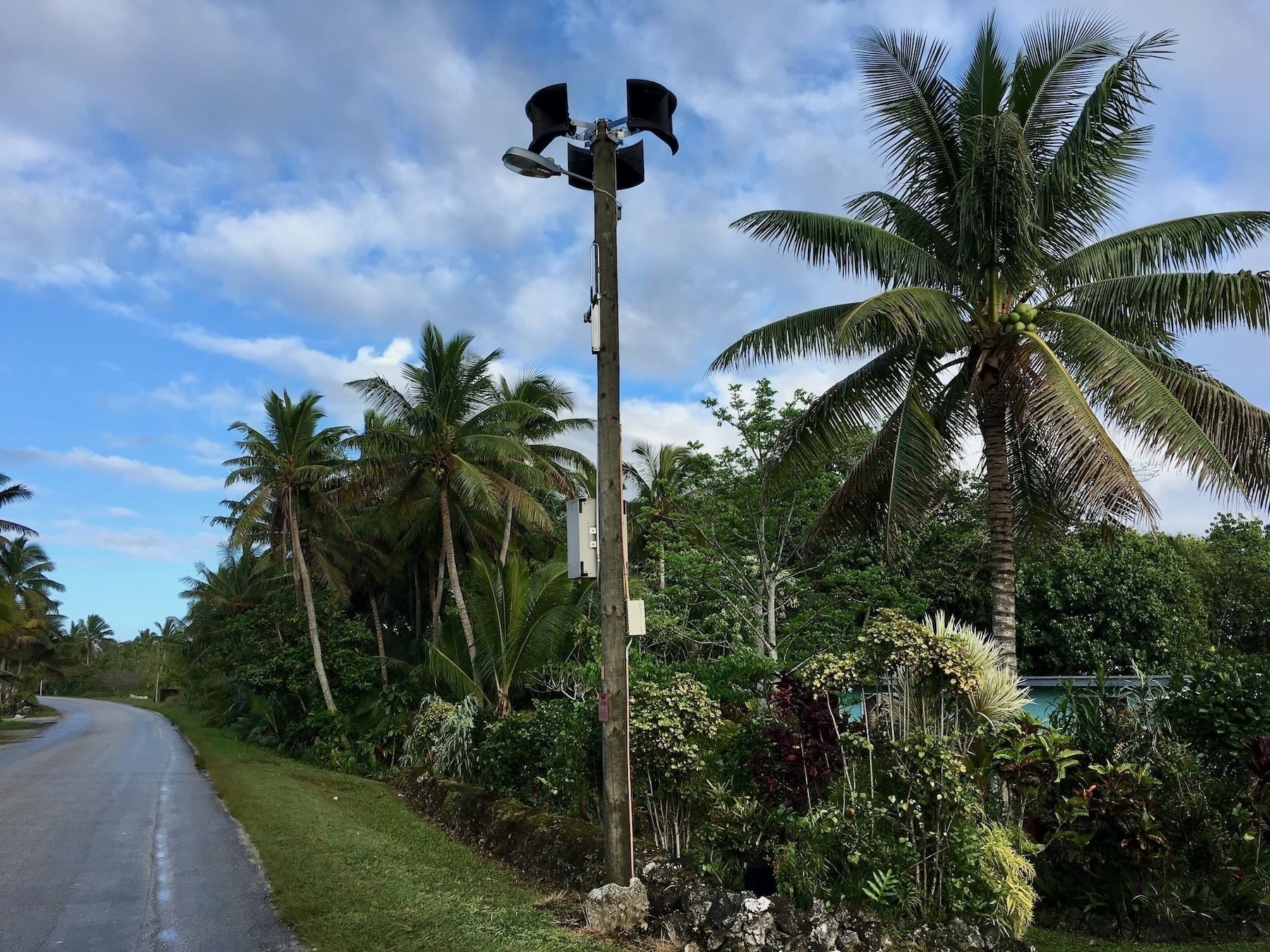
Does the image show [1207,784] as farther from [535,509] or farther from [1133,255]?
[535,509]

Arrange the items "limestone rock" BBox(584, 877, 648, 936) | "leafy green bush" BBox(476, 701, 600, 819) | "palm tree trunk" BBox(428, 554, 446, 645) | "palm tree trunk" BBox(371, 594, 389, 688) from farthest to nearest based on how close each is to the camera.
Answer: "palm tree trunk" BBox(428, 554, 446, 645), "palm tree trunk" BBox(371, 594, 389, 688), "leafy green bush" BBox(476, 701, 600, 819), "limestone rock" BBox(584, 877, 648, 936)

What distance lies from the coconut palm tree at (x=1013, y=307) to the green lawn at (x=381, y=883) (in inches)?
221

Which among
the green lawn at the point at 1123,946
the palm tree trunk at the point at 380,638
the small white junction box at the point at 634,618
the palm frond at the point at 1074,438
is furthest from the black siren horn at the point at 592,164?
the palm tree trunk at the point at 380,638

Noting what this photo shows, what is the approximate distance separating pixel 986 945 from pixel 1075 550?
19920 mm

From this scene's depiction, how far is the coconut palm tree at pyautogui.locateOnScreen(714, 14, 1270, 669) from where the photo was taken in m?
8.84

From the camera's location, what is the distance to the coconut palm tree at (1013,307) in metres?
8.84

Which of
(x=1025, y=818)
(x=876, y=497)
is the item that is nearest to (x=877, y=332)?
(x=876, y=497)

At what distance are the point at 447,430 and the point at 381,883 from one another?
15483mm

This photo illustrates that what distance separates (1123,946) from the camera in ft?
20.8

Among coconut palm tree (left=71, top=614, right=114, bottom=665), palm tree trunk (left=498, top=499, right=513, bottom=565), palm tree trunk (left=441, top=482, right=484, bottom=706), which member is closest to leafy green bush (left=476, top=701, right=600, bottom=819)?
palm tree trunk (left=441, top=482, right=484, bottom=706)

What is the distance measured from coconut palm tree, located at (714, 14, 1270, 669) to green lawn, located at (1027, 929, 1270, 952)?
3.39 metres

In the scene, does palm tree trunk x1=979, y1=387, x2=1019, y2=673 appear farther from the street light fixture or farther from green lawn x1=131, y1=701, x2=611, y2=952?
green lawn x1=131, y1=701, x2=611, y2=952

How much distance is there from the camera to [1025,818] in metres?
7.19

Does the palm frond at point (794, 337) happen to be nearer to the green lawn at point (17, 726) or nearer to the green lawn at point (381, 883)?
the green lawn at point (381, 883)
